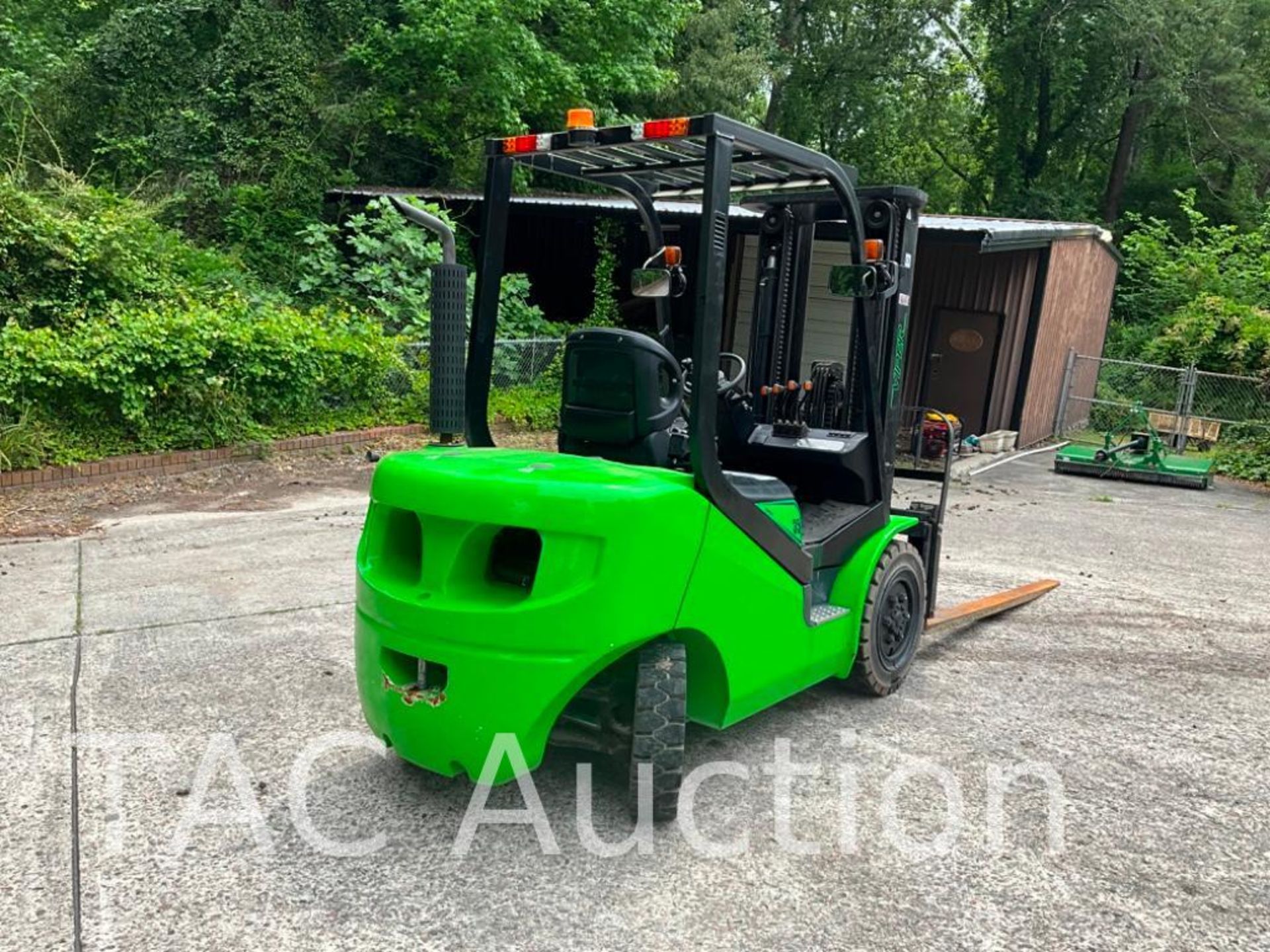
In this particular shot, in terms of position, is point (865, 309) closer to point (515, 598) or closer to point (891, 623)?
point (891, 623)

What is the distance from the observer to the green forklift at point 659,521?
10.0 ft

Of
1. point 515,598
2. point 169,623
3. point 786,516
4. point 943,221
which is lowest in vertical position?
point 169,623

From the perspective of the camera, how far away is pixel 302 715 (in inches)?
165

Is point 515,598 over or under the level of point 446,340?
under

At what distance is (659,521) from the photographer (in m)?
3.14

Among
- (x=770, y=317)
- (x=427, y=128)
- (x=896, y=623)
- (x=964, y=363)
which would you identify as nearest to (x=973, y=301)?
(x=964, y=363)

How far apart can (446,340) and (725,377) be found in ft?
6.06

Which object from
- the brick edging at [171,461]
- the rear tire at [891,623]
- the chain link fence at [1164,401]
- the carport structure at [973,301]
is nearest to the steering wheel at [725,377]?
the rear tire at [891,623]

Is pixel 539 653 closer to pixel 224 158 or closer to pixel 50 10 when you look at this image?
pixel 224 158

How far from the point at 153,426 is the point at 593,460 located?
7321 millimetres

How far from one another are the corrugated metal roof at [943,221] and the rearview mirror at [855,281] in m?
5.80

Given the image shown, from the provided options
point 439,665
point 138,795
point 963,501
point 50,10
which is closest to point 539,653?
point 439,665

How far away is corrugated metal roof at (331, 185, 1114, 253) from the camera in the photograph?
40.1ft

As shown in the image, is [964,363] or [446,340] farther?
[964,363]
